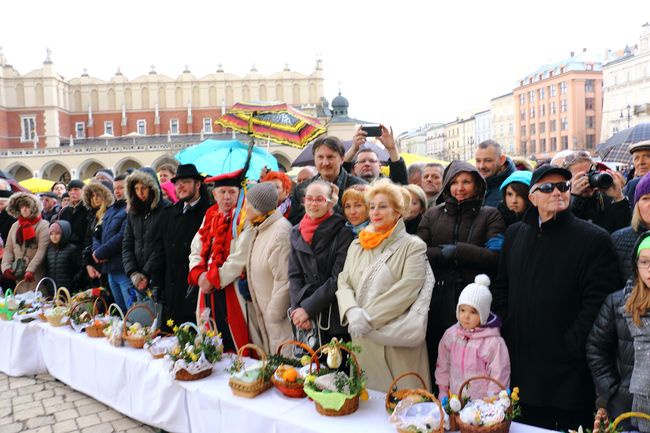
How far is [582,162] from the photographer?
3.89m

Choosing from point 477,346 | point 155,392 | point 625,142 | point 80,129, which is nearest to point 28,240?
point 155,392

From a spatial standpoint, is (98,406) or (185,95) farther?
(185,95)

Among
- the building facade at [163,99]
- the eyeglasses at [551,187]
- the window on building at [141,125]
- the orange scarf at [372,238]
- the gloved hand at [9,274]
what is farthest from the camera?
the window on building at [141,125]

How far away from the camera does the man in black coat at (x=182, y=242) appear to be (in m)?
4.64

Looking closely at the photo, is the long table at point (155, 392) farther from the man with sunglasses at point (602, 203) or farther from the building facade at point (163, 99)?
the building facade at point (163, 99)

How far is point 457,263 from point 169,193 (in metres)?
4.08

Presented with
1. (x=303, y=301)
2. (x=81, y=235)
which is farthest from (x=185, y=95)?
(x=303, y=301)

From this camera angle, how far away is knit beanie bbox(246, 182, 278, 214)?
371 cm

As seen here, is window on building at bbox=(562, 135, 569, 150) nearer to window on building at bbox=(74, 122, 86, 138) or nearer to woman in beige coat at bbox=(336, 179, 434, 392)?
window on building at bbox=(74, 122, 86, 138)

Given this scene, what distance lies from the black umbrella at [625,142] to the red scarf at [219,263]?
5.03m

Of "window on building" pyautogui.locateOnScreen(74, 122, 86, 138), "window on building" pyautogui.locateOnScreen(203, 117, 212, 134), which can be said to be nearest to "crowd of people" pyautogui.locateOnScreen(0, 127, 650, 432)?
"window on building" pyautogui.locateOnScreen(203, 117, 212, 134)

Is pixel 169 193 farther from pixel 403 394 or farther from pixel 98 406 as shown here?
pixel 403 394

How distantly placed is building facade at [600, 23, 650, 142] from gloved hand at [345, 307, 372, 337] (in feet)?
170

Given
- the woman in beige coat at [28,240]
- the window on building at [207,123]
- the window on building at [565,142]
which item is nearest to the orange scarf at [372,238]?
the woman in beige coat at [28,240]
